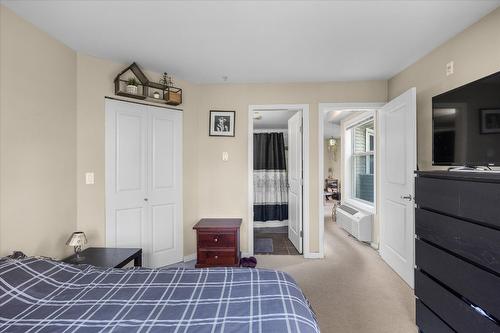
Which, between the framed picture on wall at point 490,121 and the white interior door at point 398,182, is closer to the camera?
the framed picture on wall at point 490,121

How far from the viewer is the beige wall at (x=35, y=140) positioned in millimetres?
1713

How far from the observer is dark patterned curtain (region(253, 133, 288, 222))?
514 centimetres

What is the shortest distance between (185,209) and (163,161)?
27.0 inches

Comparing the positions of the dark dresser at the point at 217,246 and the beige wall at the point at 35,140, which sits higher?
the beige wall at the point at 35,140

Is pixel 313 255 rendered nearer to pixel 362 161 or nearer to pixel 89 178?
pixel 362 161

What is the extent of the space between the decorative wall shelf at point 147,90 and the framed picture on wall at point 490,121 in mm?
A: 2769

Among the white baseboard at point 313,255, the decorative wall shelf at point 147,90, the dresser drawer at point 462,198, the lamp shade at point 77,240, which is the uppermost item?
the decorative wall shelf at point 147,90

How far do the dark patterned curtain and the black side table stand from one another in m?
3.14

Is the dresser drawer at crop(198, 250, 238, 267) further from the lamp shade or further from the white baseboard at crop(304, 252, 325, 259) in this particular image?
the lamp shade

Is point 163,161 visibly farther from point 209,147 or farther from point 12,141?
point 12,141

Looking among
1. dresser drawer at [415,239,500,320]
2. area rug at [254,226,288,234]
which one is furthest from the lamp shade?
area rug at [254,226,288,234]

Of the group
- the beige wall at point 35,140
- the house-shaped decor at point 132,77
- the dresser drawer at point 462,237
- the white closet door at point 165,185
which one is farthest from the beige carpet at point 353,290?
the house-shaped decor at point 132,77

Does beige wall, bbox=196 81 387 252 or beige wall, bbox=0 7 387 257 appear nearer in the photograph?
beige wall, bbox=0 7 387 257

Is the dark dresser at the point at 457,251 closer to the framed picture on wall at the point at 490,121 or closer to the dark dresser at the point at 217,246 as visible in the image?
the framed picture on wall at the point at 490,121
